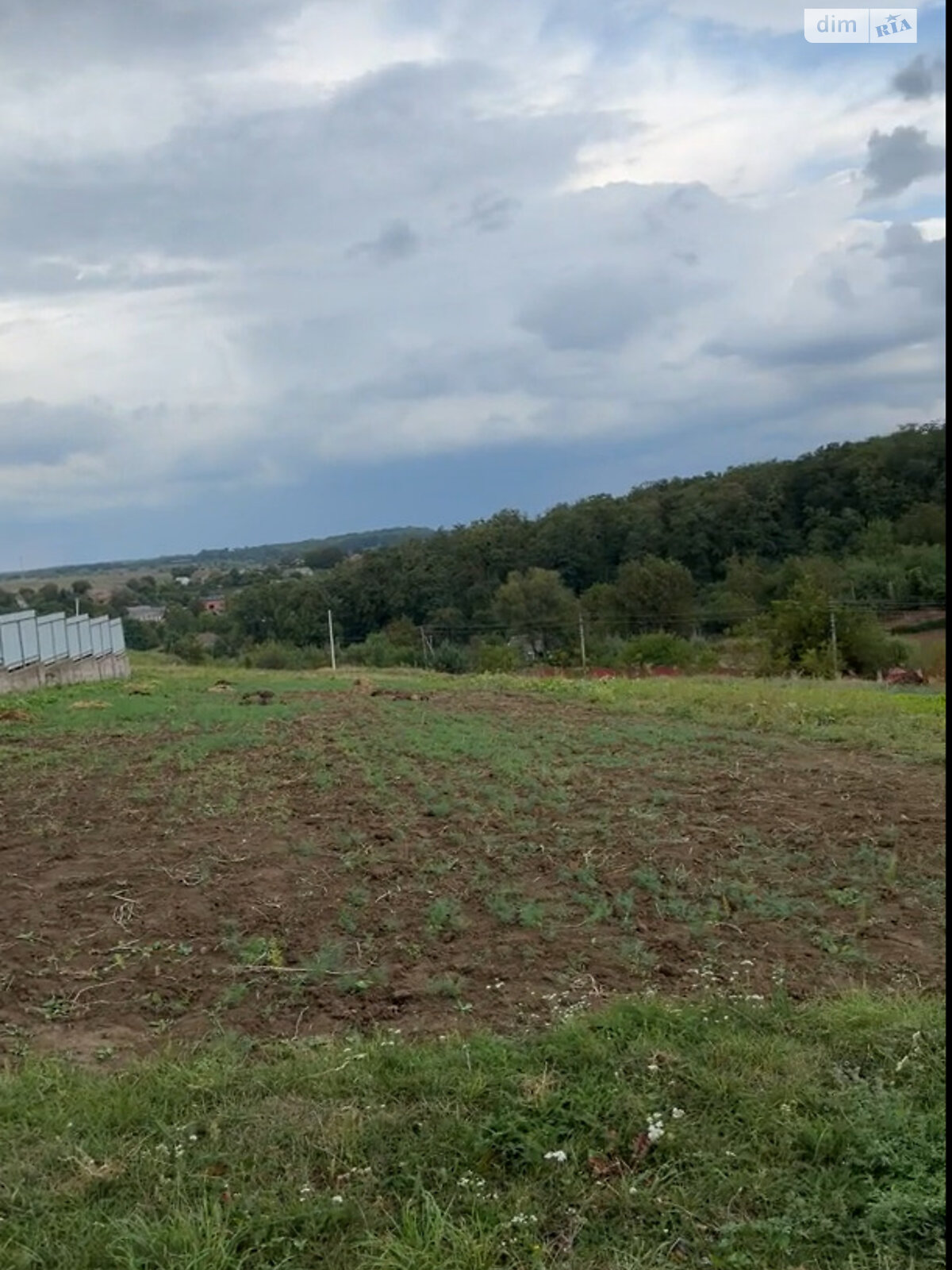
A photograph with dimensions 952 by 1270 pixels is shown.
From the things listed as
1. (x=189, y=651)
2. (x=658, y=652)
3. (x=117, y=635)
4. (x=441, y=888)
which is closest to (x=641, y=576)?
(x=658, y=652)

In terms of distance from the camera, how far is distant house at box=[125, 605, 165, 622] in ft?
140

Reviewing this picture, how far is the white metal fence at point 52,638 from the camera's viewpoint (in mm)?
17188

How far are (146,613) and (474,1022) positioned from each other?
44.4 meters

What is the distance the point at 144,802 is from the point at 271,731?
355cm

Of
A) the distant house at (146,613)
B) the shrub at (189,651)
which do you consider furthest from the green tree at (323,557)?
the shrub at (189,651)

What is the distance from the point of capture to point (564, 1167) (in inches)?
96.1

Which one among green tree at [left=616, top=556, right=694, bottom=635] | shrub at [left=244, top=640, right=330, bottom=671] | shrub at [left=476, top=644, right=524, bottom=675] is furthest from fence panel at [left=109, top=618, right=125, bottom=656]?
green tree at [left=616, top=556, right=694, bottom=635]

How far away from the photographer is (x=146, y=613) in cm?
4544

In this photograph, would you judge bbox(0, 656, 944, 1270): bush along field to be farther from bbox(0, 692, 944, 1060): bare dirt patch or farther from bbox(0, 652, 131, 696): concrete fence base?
bbox(0, 652, 131, 696): concrete fence base

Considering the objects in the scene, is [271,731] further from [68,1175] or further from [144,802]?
[68,1175]

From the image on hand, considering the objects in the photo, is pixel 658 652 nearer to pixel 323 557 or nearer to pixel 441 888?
pixel 441 888

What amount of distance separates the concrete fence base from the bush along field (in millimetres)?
9996

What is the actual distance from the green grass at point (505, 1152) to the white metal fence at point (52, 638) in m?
15.4

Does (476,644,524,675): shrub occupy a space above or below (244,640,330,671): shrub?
above
